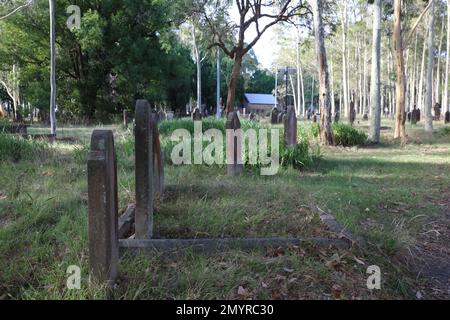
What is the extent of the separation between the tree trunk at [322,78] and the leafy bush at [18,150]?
9109 mm

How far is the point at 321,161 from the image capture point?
36.2 feet

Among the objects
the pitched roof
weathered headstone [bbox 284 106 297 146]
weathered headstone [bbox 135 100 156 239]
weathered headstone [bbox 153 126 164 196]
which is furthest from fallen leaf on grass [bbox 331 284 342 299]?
the pitched roof

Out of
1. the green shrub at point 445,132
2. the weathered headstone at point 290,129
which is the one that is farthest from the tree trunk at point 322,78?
the green shrub at point 445,132

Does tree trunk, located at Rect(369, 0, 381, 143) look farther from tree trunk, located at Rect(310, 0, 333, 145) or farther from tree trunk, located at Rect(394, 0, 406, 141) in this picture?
tree trunk, located at Rect(310, 0, 333, 145)

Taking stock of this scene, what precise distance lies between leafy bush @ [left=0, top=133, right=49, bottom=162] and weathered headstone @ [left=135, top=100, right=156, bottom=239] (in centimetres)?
571

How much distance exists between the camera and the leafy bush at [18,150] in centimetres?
916

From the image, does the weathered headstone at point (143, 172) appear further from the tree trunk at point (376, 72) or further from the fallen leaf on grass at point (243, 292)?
the tree trunk at point (376, 72)

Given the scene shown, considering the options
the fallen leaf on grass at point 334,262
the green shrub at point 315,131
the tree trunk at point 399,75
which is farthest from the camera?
the tree trunk at point 399,75

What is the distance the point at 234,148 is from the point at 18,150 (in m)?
4.77

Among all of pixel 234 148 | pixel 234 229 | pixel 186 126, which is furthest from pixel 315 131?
pixel 234 229

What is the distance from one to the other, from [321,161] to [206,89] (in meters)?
48.6

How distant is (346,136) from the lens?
15641mm

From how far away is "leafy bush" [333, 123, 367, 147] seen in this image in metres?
15.6

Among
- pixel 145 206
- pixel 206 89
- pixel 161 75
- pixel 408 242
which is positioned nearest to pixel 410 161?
pixel 408 242
